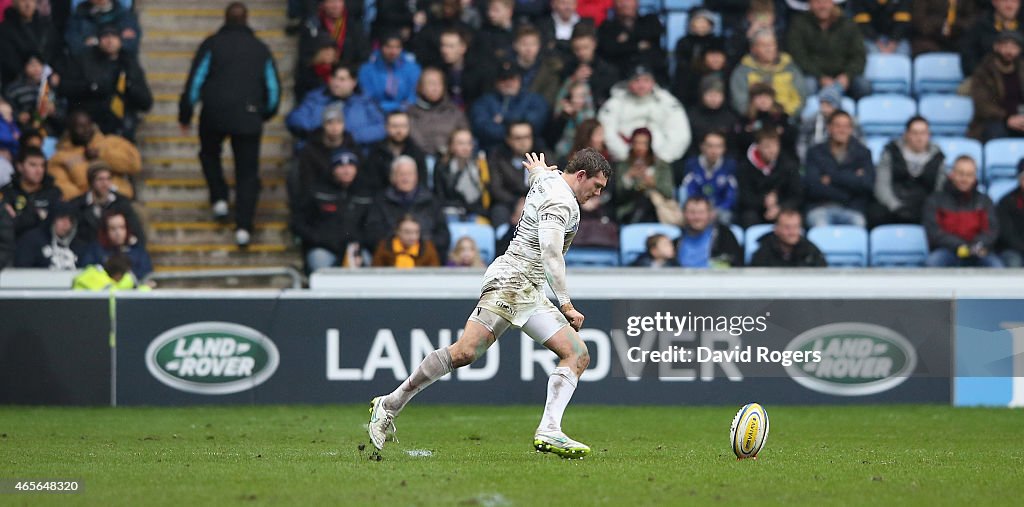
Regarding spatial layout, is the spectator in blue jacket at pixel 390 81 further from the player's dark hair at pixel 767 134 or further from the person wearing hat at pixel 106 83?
the player's dark hair at pixel 767 134

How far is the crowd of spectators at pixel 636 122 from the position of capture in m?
16.8

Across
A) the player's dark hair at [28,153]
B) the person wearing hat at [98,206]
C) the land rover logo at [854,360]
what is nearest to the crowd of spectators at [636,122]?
the land rover logo at [854,360]

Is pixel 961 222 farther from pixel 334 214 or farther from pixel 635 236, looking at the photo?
pixel 334 214

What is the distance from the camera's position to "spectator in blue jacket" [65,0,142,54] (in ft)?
61.7

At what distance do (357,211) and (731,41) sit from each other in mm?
5337

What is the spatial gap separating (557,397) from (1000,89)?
10.6m

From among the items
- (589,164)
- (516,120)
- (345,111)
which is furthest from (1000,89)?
(589,164)

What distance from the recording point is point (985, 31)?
1905 cm

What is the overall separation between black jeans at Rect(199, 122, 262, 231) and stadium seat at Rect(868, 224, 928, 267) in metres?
6.92

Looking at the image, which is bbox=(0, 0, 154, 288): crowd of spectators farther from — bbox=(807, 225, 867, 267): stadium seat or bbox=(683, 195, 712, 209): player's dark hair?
bbox=(807, 225, 867, 267): stadium seat

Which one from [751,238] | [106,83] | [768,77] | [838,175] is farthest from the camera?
[768,77]

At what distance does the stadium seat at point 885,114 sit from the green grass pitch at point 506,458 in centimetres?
505

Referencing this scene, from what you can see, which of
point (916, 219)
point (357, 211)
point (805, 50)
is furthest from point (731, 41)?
point (357, 211)

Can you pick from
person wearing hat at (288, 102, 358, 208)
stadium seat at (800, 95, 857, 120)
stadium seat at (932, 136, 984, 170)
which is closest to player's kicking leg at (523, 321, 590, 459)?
person wearing hat at (288, 102, 358, 208)
